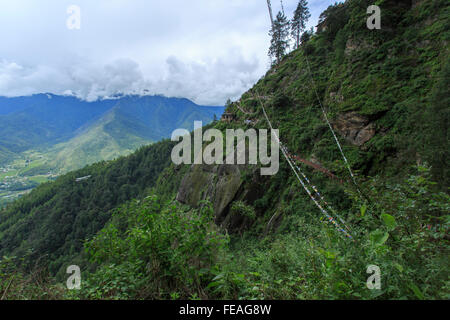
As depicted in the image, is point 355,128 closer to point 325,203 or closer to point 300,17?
point 325,203

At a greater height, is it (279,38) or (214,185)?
(279,38)

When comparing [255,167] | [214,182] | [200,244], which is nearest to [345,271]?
[200,244]

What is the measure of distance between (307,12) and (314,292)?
49506 mm

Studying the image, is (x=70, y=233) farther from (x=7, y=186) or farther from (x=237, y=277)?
(x=7, y=186)

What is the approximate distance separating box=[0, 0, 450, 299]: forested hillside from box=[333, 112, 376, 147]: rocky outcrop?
2.7 inches

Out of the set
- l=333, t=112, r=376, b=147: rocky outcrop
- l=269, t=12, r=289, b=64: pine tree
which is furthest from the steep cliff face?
l=269, t=12, r=289, b=64: pine tree

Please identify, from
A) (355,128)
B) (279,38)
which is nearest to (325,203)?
(355,128)

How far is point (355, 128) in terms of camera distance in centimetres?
1123

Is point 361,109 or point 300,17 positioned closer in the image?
point 361,109

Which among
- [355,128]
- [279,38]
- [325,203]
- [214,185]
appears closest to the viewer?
[325,203]

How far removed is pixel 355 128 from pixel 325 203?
20.8 feet

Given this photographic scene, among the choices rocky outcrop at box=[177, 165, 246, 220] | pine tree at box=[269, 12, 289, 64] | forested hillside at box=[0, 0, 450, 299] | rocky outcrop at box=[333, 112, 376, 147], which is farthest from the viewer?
pine tree at box=[269, 12, 289, 64]

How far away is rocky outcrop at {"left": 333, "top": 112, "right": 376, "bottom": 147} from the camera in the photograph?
1055 centimetres

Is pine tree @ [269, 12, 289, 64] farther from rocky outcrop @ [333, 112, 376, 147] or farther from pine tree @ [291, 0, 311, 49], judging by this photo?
rocky outcrop @ [333, 112, 376, 147]
